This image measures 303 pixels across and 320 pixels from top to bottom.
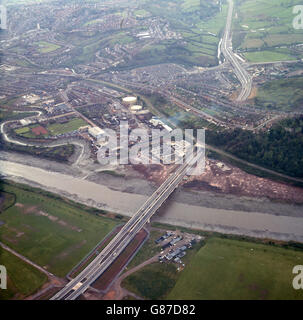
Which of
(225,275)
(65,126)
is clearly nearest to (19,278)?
(225,275)

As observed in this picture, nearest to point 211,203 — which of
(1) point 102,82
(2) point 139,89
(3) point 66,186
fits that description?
(3) point 66,186

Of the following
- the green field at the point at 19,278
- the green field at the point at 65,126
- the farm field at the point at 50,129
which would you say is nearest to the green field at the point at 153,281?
the green field at the point at 19,278

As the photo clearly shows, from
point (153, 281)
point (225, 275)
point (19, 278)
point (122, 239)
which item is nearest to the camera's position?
point (153, 281)

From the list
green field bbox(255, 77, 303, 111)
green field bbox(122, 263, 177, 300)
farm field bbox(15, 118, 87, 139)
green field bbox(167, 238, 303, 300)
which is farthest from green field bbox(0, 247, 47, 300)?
green field bbox(255, 77, 303, 111)

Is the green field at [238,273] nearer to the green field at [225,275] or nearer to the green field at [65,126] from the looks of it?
the green field at [225,275]

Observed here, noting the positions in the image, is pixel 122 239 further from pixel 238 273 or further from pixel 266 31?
pixel 266 31

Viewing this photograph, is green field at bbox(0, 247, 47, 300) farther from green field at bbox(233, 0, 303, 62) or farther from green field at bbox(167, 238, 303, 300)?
green field at bbox(233, 0, 303, 62)

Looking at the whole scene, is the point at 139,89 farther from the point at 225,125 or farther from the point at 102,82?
the point at 225,125
